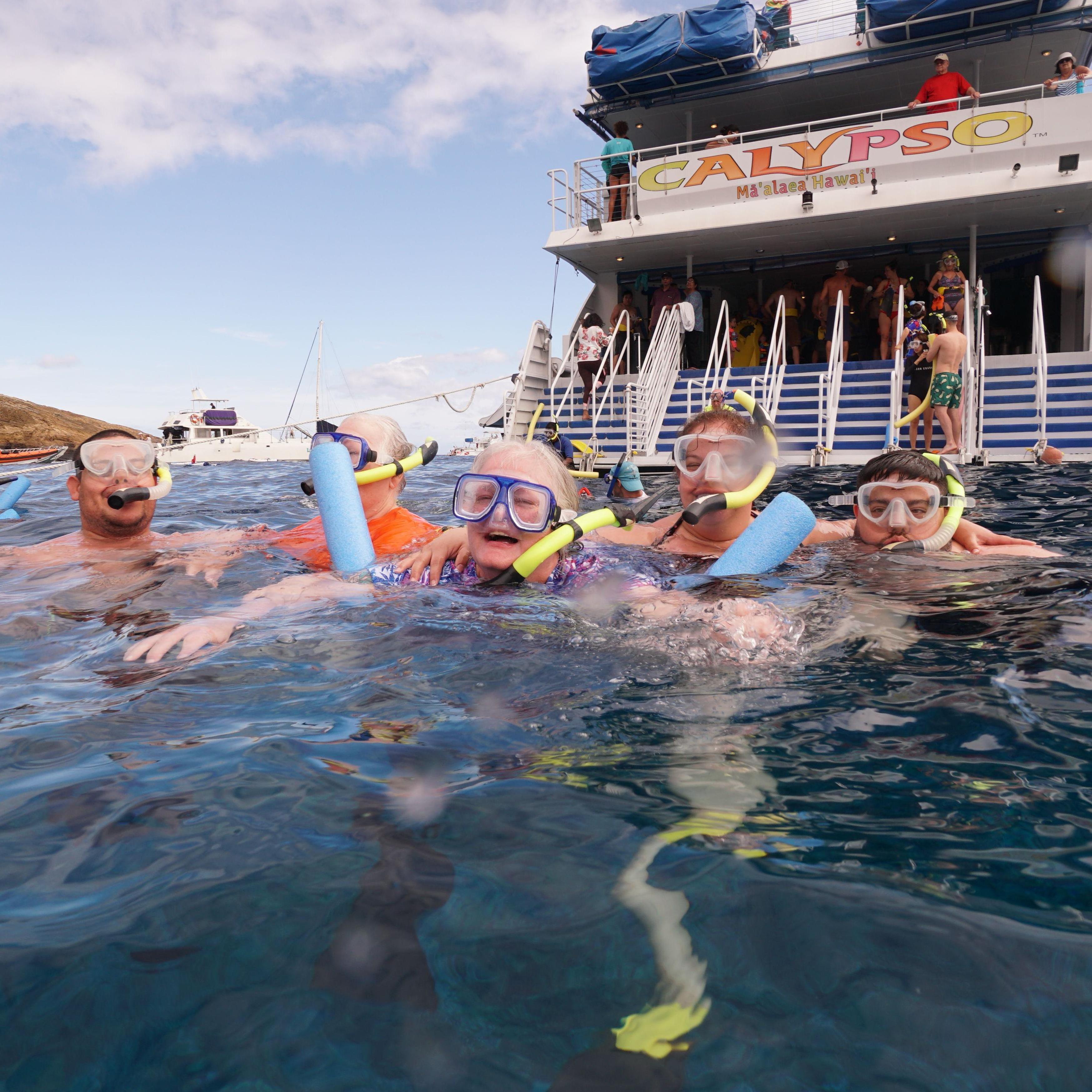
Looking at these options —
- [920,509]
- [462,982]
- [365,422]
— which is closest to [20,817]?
[462,982]

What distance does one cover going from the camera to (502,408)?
53.0ft

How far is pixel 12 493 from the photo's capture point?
6.67 m

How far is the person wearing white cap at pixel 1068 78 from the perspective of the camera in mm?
12984

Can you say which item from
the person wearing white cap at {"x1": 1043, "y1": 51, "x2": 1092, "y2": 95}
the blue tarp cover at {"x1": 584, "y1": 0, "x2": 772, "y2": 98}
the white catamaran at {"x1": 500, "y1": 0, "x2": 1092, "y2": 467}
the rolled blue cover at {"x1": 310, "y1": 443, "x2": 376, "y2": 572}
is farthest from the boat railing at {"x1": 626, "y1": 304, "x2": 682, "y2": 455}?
the rolled blue cover at {"x1": 310, "y1": 443, "x2": 376, "y2": 572}

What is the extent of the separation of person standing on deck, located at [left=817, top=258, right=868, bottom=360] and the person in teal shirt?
13.4 ft

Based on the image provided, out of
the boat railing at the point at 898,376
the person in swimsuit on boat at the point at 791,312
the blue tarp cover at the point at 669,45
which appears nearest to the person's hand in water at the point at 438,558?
the boat railing at the point at 898,376

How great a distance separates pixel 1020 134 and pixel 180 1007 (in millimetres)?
16481

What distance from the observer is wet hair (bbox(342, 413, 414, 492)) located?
15.0 ft

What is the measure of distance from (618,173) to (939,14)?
5.95 metres

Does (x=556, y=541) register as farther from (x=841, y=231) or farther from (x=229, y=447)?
(x=229, y=447)

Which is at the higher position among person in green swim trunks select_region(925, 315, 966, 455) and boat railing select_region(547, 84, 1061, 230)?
boat railing select_region(547, 84, 1061, 230)

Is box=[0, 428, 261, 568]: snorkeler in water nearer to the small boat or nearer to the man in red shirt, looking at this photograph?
the man in red shirt

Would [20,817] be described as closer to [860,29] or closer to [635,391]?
[635,391]

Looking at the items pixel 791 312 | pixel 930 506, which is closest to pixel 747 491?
pixel 930 506
